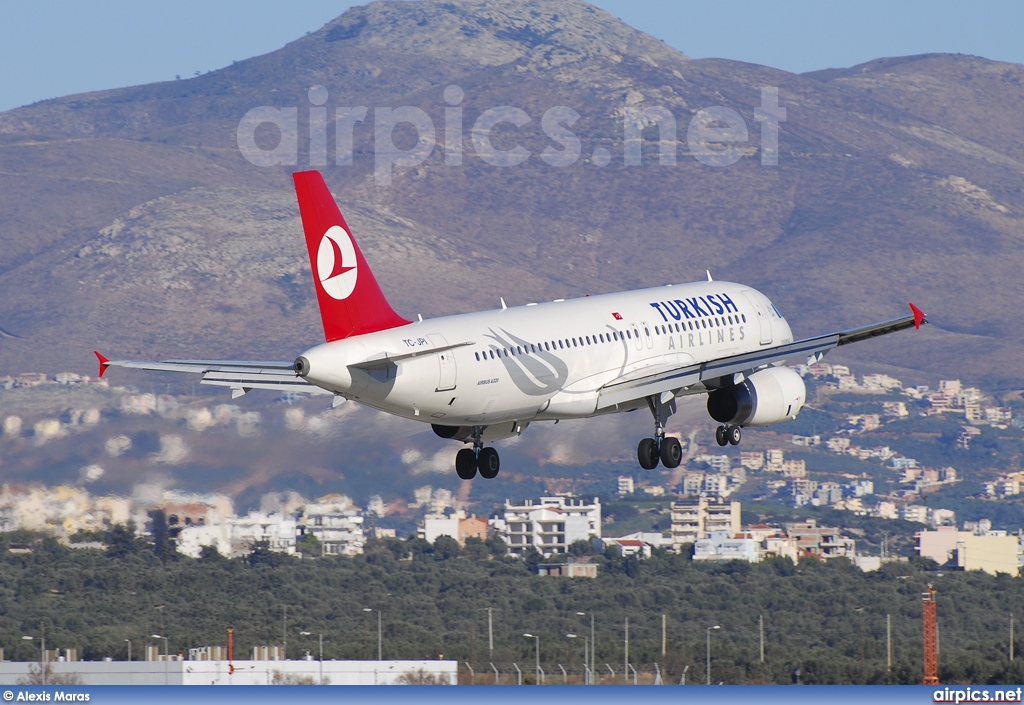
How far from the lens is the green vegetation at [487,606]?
104 meters

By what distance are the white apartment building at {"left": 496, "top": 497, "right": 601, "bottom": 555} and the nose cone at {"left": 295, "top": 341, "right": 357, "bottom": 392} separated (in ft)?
371

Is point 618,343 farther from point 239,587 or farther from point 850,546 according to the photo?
point 850,546

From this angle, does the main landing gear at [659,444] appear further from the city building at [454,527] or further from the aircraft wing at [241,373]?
the city building at [454,527]

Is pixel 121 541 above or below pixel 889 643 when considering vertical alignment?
above

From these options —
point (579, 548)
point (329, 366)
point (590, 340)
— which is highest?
point (590, 340)

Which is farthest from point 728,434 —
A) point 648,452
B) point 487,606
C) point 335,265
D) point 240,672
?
point 487,606

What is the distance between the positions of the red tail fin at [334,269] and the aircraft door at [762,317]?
18.2 m

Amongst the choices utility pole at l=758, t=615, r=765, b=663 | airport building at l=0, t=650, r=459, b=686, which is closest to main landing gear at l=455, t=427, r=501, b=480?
airport building at l=0, t=650, r=459, b=686

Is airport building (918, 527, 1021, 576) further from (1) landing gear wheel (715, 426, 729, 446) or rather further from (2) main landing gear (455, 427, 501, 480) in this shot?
(2) main landing gear (455, 427, 501, 480)

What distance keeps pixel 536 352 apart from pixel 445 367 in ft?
13.1

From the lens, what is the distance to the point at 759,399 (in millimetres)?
60906

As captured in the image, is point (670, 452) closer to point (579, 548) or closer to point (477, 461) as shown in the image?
point (477, 461)

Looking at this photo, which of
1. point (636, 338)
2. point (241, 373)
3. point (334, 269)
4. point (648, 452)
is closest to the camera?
point (334, 269)

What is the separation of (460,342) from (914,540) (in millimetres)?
151083
